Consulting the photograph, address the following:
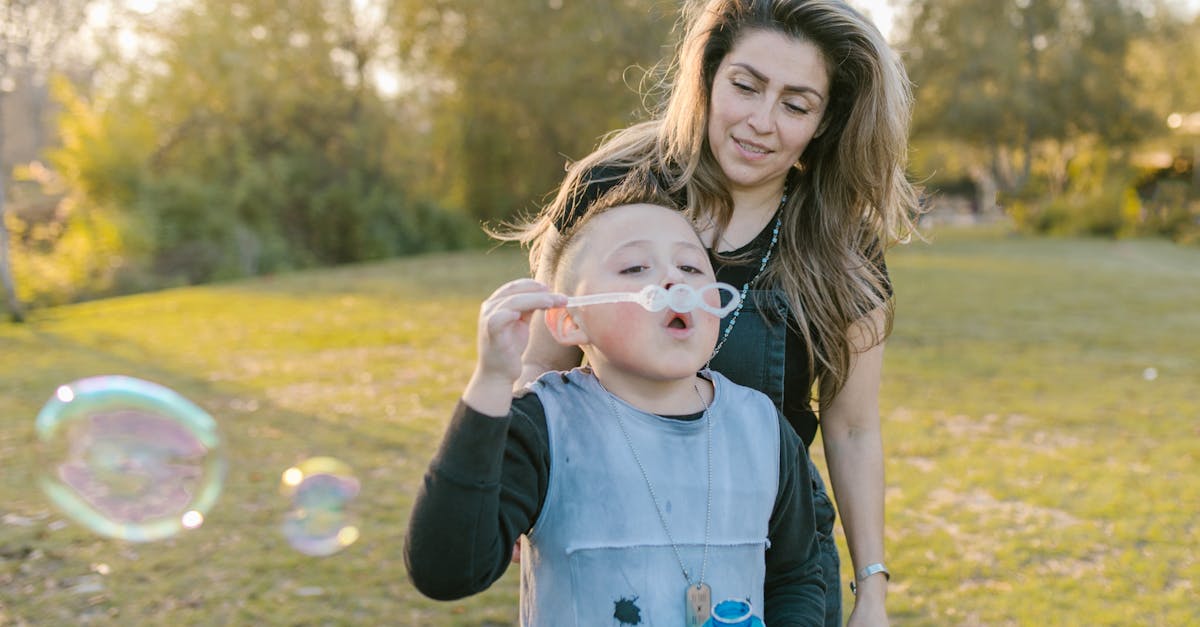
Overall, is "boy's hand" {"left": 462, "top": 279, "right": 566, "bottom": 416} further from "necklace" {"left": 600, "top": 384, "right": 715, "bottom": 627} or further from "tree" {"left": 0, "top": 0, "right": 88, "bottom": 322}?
"tree" {"left": 0, "top": 0, "right": 88, "bottom": 322}

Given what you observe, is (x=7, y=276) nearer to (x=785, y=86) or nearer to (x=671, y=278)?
(x=785, y=86)

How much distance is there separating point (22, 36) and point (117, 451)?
10.1 meters

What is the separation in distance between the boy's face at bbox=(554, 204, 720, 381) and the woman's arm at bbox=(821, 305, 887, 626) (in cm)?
59

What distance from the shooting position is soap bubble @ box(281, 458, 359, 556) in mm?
3822

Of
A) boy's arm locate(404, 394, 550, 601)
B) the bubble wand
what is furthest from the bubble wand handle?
boy's arm locate(404, 394, 550, 601)

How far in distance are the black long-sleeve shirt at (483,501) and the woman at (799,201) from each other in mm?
374

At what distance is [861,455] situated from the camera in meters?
2.09

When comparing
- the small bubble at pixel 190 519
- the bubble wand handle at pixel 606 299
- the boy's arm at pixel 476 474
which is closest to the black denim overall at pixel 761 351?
the bubble wand handle at pixel 606 299

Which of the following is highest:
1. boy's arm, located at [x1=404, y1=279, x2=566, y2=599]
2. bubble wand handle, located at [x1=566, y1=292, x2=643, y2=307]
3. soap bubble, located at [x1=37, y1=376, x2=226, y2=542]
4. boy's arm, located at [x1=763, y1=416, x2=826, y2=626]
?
bubble wand handle, located at [x1=566, y1=292, x2=643, y2=307]

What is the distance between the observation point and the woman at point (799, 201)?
1931 mm

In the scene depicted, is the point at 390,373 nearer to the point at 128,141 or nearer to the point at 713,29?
the point at 713,29

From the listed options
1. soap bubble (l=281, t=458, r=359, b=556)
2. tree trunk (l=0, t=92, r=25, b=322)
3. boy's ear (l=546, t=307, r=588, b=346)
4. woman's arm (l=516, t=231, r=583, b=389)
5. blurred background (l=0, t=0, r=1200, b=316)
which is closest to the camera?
boy's ear (l=546, t=307, r=588, b=346)

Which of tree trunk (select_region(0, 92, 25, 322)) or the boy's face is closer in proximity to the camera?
the boy's face

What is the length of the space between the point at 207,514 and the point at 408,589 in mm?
1235
